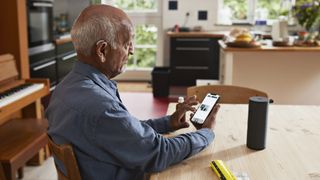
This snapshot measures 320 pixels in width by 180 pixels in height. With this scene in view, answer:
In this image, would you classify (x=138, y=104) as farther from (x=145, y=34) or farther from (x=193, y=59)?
(x=145, y=34)

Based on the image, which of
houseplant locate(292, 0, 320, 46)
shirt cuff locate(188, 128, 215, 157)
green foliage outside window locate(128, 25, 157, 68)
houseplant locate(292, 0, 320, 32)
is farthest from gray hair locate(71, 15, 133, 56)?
green foliage outside window locate(128, 25, 157, 68)

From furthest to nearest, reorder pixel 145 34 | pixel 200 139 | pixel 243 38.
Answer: pixel 145 34
pixel 243 38
pixel 200 139

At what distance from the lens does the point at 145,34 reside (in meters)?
6.68

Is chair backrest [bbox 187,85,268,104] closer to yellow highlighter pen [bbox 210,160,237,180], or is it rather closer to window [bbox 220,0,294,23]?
yellow highlighter pen [bbox 210,160,237,180]

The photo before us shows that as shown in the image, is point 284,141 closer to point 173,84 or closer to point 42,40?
point 42,40

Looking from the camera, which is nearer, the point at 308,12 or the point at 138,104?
the point at 308,12

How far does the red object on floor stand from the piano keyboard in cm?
167

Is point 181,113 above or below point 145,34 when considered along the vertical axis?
below

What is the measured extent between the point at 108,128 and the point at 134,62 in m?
5.66

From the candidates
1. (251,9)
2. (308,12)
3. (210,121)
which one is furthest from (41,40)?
(251,9)

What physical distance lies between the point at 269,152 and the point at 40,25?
3.10 metres

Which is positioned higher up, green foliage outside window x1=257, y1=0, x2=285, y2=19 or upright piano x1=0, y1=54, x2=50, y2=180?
green foliage outside window x1=257, y1=0, x2=285, y2=19

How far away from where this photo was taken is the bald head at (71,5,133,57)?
1.23 metres

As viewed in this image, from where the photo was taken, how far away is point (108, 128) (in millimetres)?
1156
